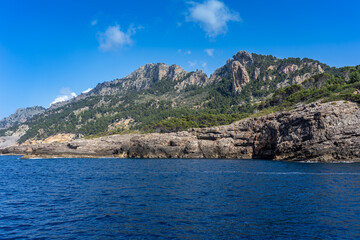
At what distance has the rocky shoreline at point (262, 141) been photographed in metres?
65.1

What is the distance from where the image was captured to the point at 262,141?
8706cm

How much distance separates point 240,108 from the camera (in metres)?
162

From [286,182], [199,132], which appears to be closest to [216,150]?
[199,132]

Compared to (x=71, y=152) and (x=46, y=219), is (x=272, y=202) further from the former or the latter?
(x=71, y=152)

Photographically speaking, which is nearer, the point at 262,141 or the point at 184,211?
the point at 184,211

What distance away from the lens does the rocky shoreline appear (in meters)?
65.1

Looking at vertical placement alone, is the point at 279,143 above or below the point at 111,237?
above

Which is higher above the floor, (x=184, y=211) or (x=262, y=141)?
(x=262, y=141)

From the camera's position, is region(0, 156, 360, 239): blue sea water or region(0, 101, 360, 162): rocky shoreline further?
region(0, 101, 360, 162): rocky shoreline

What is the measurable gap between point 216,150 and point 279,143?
24293mm

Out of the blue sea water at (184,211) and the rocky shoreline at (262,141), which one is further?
the rocky shoreline at (262,141)

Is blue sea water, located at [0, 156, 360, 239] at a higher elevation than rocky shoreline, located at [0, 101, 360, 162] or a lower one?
lower

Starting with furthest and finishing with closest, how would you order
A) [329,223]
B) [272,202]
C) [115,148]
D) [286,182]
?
1. [115,148]
2. [286,182]
3. [272,202]
4. [329,223]

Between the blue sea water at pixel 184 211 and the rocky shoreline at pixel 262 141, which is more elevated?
the rocky shoreline at pixel 262 141
